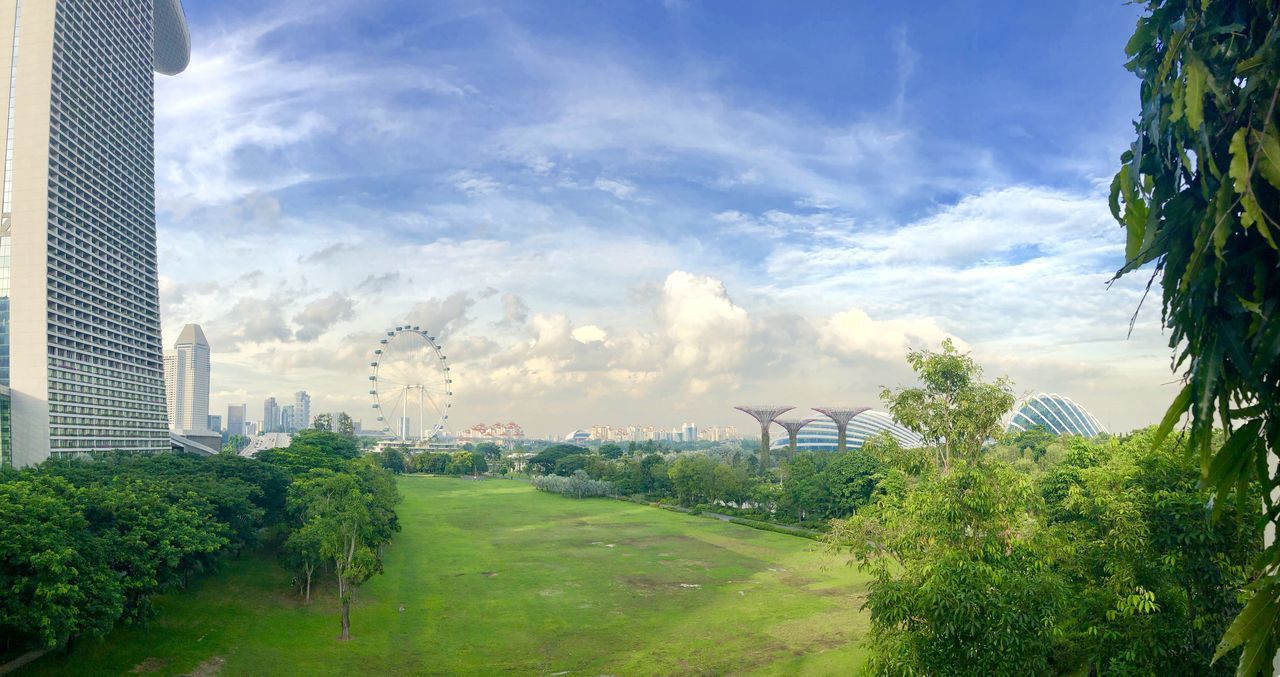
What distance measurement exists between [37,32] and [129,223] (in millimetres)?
13199

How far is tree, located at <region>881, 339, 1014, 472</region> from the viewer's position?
15.6 meters

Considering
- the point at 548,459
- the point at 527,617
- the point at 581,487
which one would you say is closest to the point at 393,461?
the point at 548,459

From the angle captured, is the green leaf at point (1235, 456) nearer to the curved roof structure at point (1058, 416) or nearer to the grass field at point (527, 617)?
the grass field at point (527, 617)

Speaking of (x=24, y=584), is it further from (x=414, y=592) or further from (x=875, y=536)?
(x=875, y=536)

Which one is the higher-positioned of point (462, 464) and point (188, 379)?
point (188, 379)

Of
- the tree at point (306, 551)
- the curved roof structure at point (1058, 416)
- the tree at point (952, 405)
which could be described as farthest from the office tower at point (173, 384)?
the tree at point (952, 405)

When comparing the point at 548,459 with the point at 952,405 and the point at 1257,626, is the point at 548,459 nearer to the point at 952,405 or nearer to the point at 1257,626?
the point at 952,405

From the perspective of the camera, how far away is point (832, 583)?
38.5 meters

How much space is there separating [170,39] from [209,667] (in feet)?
265

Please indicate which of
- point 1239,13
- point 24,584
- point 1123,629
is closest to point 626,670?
point 1123,629

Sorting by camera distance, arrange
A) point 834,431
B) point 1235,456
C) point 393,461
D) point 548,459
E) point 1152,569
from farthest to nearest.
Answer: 1. point 834,431
2. point 393,461
3. point 548,459
4. point 1152,569
5. point 1235,456

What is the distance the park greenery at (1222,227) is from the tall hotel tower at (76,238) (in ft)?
175

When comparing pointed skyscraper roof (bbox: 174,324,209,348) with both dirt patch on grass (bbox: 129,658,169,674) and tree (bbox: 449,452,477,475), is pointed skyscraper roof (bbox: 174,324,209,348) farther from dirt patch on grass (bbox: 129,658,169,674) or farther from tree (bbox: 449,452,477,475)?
dirt patch on grass (bbox: 129,658,169,674)

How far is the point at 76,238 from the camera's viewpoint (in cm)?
4488
